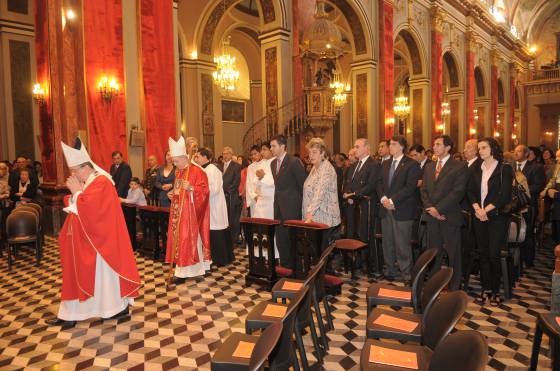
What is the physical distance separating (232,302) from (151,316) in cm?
95

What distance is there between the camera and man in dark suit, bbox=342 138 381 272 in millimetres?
5992

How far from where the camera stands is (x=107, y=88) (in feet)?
27.1

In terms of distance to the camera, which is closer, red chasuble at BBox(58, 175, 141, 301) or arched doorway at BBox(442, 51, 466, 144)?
red chasuble at BBox(58, 175, 141, 301)

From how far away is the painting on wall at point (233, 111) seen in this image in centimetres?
1927

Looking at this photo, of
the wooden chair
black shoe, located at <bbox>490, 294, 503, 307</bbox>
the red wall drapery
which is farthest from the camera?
the red wall drapery

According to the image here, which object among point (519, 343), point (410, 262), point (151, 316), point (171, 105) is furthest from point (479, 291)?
point (171, 105)

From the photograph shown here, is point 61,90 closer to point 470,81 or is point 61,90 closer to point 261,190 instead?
point 261,190

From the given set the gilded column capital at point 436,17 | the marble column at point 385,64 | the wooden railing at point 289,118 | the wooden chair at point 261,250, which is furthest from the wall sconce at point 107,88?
the gilded column capital at point 436,17

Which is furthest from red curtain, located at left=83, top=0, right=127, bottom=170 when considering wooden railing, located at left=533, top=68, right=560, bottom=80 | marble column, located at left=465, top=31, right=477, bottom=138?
wooden railing, located at left=533, top=68, right=560, bottom=80

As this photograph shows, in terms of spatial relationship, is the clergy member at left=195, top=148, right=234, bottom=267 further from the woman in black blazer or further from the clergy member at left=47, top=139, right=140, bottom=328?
the woman in black blazer

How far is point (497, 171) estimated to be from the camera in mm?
4766

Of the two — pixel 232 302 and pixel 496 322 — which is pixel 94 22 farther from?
pixel 496 322

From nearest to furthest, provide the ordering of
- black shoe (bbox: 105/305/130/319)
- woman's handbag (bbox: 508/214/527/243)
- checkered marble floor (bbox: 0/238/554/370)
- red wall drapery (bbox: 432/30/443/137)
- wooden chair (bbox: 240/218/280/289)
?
checkered marble floor (bbox: 0/238/554/370), black shoe (bbox: 105/305/130/319), woman's handbag (bbox: 508/214/527/243), wooden chair (bbox: 240/218/280/289), red wall drapery (bbox: 432/30/443/137)

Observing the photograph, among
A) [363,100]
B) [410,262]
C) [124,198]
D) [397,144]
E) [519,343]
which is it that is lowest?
[519,343]
